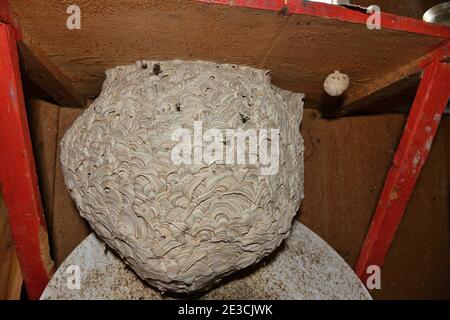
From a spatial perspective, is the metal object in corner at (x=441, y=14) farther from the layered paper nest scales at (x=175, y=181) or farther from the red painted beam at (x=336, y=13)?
the layered paper nest scales at (x=175, y=181)

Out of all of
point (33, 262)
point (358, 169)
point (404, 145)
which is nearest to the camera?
point (33, 262)

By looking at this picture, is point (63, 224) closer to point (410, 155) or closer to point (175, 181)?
point (175, 181)

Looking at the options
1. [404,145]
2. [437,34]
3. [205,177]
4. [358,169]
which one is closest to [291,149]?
[205,177]

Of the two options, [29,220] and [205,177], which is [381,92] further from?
[29,220]

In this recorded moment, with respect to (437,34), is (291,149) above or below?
below

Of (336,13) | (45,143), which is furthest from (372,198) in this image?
(45,143)

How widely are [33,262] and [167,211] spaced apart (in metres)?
0.59

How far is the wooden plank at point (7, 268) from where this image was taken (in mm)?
1750

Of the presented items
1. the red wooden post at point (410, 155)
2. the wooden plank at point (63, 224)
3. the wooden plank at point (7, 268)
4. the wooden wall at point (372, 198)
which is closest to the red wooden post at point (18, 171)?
the wooden plank at point (7, 268)

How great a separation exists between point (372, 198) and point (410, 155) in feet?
2.84

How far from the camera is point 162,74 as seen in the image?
4.49ft

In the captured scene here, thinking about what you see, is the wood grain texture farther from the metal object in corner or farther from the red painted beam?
the red painted beam

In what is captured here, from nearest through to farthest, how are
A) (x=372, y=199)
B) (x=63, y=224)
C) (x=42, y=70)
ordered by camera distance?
(x=42, y=70)
(x=63, y=224)
(x=372, y=199)

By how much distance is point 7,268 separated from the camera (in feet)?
5.93
